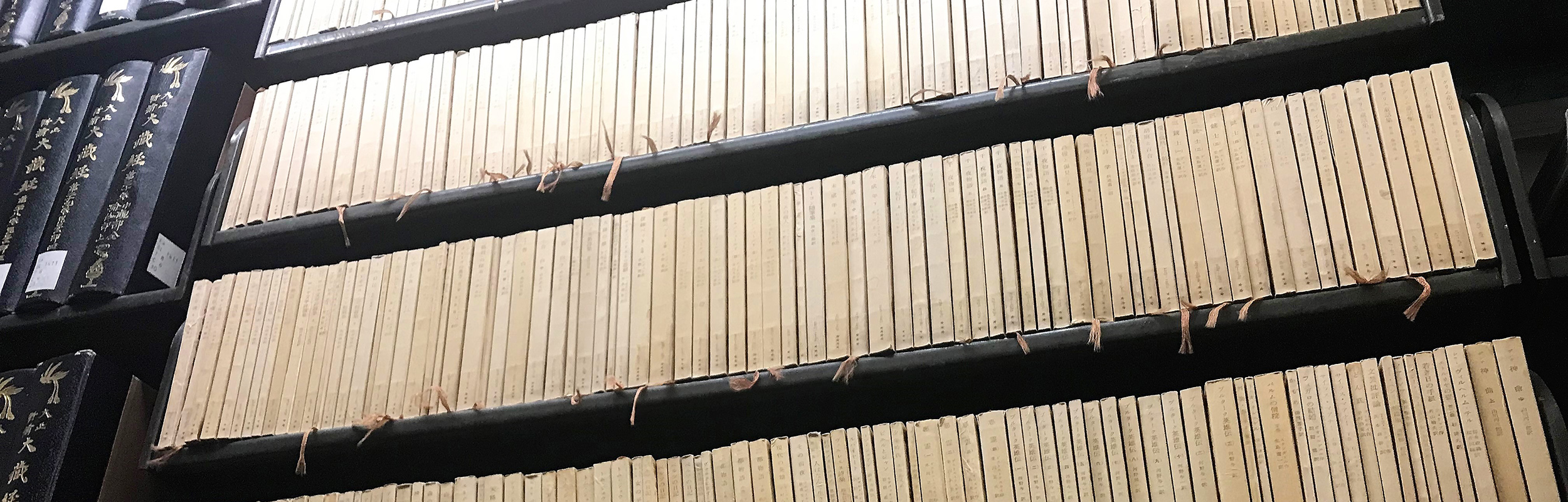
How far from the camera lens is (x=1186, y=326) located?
99 centimetres

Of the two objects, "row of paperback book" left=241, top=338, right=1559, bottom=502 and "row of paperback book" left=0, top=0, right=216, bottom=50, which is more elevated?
"row of paperback book" left=0, top=0, right=216, bottom=50

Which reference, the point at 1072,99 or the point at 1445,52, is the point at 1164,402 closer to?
the point at 1072,99

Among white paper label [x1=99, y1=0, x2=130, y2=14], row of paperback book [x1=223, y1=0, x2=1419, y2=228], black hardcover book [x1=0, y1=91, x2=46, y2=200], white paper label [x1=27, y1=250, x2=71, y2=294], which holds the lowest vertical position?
white paper label [x1=27, y1=250, x2=71, y2=294]

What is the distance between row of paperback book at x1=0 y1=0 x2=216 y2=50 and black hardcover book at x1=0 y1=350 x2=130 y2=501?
62 cm

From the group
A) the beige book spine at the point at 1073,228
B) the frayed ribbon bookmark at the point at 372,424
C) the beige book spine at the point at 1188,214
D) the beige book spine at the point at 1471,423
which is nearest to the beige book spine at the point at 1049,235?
the beige book spine at the point at 1073,228

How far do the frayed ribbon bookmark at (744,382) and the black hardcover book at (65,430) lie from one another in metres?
0.83

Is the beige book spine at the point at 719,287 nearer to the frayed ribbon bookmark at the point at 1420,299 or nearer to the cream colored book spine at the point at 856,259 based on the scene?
the cream colored book spine at the point at 856,259

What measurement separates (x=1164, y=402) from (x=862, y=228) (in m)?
0.36

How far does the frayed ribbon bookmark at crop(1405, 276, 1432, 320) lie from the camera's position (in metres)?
0.94

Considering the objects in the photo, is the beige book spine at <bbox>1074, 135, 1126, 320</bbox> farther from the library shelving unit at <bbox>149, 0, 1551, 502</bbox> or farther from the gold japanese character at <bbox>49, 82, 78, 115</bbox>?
the gold japanese character at <bbox>49, 82, 78, 115</bbox>

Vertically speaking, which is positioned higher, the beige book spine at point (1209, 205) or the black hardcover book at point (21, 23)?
the black hardcover book at point (21, 23)

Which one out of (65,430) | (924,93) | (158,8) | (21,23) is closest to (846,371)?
(924,93)

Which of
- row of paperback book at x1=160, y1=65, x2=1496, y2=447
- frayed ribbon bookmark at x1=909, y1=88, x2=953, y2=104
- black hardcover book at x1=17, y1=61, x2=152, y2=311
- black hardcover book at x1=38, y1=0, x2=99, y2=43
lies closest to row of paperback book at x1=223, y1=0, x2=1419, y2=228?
frayed ribbon bookmark at x1=909, y1=88, x2=953, y2=104

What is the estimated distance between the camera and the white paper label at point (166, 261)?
1.49 m
